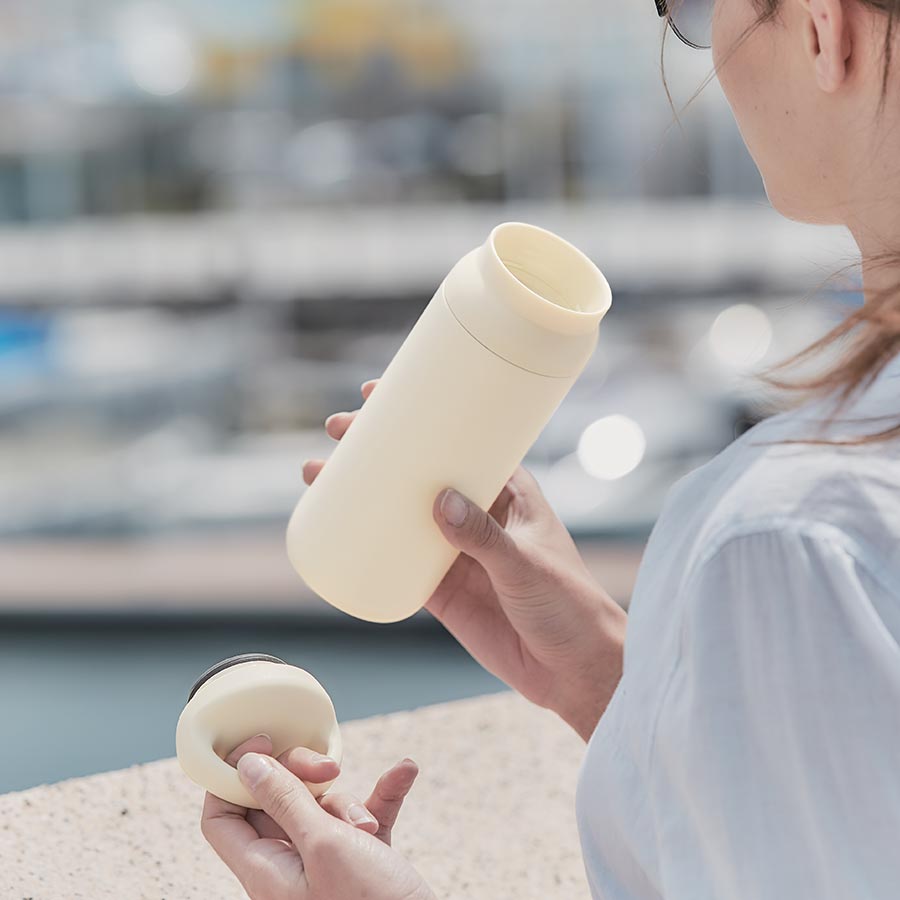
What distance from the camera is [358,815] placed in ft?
2.63

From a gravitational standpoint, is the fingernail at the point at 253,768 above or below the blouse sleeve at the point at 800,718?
below

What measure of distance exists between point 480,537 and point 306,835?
26cm

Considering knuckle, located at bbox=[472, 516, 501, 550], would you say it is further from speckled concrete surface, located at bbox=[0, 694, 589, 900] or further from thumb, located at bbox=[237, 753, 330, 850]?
speckled concrete surface, located at bbox=[0, 694, 589, 900]

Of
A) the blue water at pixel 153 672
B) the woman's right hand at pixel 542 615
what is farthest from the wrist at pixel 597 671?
the blue water at pixel 153 672

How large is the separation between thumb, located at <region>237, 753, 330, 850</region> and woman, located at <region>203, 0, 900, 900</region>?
0.07 feet

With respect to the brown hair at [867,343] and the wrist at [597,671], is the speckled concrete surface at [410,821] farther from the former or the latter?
the brown hair at [867,343]

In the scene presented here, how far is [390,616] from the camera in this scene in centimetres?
95

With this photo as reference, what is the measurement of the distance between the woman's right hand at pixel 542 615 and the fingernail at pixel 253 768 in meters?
0.22

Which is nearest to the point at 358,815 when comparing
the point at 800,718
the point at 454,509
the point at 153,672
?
the point at 454,509

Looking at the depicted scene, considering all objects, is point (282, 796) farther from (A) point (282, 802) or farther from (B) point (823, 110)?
(B) point (823, 110)

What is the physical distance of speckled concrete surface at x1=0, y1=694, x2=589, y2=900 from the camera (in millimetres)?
1062

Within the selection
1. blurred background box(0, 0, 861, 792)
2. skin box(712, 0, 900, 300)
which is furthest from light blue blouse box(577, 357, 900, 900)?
blurred background box(0, 0, 861, 792)

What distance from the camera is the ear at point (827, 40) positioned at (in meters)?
0.56

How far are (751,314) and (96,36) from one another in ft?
22.3
